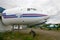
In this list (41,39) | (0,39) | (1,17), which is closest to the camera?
(0,39)

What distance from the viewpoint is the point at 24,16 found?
14852 millimetres

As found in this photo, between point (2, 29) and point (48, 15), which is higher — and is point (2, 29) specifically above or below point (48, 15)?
below

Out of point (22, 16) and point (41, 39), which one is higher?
point (22, 16)

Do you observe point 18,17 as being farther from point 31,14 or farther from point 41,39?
point 41,39

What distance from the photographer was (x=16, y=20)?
15.0m

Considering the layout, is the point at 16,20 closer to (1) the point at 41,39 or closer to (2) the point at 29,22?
(2) the point at 29,22

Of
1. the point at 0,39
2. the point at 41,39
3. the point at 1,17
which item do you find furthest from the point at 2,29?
the point at 0,39

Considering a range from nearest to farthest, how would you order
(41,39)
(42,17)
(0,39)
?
(0,39) < (41,39) < (42,17)

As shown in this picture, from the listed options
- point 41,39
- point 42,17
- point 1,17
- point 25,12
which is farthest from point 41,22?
point 1,17

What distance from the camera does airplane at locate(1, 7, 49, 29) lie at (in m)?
14.7

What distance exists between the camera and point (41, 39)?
12.9 metres

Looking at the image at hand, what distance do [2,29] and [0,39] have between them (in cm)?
652

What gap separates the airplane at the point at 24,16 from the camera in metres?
14.7

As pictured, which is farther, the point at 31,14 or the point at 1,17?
the point at 1,17
